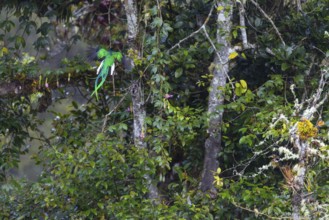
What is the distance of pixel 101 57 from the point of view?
199 inches

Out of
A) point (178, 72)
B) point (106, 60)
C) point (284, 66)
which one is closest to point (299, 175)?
point (284, 66)

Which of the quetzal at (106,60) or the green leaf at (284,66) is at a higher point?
the quetzal at (106,60)

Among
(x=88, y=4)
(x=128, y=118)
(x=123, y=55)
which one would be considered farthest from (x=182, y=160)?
(x=88, y=4)

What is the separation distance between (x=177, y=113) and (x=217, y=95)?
1.03 ft

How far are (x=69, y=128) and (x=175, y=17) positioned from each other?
3.82 ft

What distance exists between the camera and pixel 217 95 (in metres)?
4.96

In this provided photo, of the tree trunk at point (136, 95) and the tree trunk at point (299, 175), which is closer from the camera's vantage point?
the tree trunk at point (299, 175)

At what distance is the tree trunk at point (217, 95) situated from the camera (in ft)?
16.2

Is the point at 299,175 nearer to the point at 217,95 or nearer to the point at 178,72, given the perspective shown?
A: the point at 217,95

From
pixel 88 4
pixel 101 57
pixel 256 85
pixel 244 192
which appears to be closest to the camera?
pixel 244 192

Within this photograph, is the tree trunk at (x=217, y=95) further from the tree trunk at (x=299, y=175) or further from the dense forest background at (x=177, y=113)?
the tree trunk at (x=299, y=175)

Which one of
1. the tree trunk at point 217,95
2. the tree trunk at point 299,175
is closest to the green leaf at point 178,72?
the tree trunk at point 217,95

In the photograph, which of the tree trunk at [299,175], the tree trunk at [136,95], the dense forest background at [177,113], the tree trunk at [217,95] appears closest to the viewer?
the tree trunk at [299,175]

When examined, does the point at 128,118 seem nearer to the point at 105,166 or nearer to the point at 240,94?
the point at 105,166
